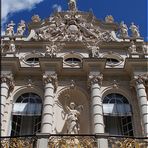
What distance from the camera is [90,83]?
17344mm

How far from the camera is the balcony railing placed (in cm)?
1285

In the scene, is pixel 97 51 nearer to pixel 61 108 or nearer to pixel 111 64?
pixel 111 64

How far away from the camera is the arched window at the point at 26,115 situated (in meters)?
16.4

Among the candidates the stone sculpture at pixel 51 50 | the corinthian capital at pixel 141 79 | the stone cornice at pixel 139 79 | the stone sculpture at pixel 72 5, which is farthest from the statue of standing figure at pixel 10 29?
the corinthian capital at pixel 141 79

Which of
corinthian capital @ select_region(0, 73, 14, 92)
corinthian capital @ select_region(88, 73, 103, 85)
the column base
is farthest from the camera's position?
corinthian capital @ select_region(88, 73, 103, 85)

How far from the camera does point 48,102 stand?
16.2 meters

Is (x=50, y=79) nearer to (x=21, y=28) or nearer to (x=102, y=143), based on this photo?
(x=102, y=143)

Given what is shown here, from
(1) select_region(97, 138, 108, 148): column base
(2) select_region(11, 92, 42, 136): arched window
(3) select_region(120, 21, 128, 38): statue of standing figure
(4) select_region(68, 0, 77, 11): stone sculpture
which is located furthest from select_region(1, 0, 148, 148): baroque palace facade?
(4) select_region(68, 0, 77, 11): stone sculpture

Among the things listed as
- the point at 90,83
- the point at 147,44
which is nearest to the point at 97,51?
the point at 90,83

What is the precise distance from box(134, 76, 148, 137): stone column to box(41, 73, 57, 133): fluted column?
4.40 m

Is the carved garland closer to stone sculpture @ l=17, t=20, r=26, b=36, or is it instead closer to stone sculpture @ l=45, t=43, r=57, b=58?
stone sculpture @ l=45, t=43, r=57, b=58

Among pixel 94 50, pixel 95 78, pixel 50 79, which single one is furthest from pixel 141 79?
pixel 50 79

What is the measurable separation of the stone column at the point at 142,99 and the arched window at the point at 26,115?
204 inches

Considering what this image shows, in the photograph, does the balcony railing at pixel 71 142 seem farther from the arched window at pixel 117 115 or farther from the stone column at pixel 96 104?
the arched window at pixel 117 115
